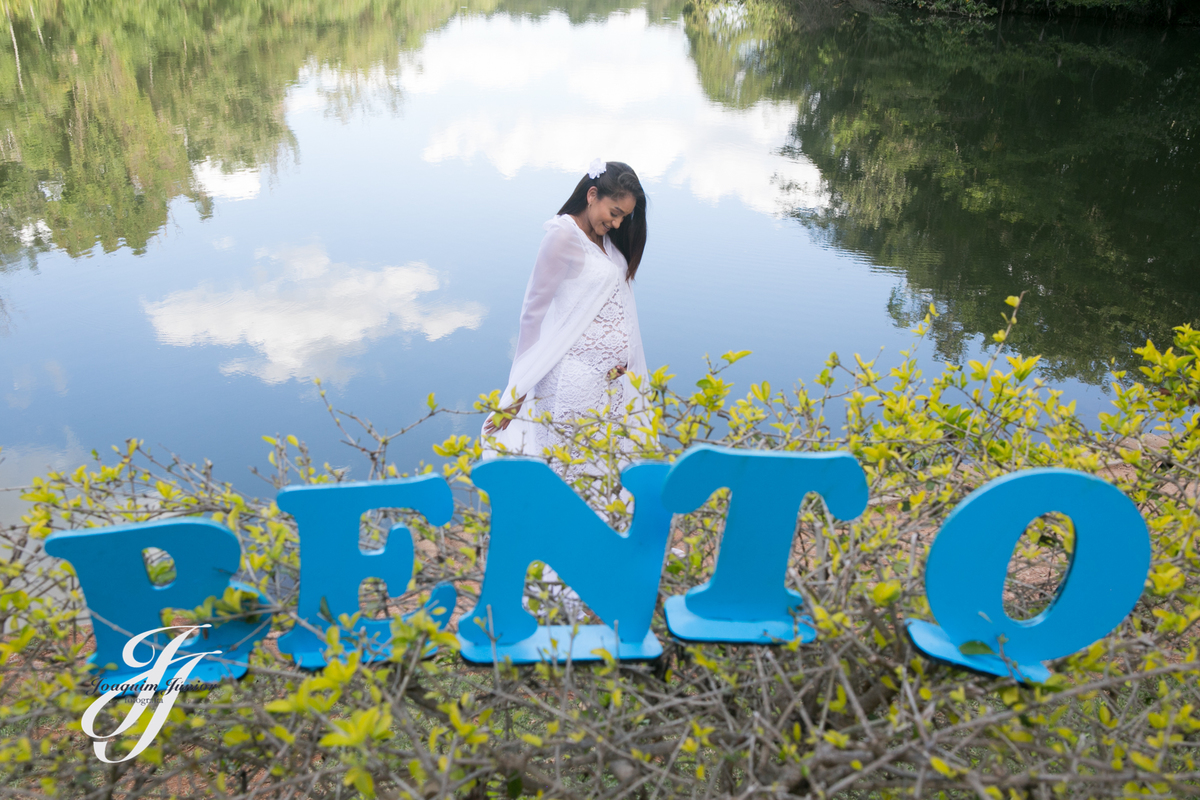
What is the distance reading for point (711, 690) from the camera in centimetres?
148

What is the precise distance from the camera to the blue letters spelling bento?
1326mm

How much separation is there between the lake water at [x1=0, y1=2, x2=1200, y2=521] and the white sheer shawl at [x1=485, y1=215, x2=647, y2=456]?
1.39m

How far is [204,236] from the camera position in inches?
281

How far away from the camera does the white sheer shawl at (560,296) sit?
3051mm

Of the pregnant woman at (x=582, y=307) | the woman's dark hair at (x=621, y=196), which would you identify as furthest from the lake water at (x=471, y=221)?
the woman's dark hair at (x=621, y=196)

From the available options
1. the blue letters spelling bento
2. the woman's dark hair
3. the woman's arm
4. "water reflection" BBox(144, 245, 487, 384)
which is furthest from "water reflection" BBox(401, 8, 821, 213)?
the blue letters spelling bento

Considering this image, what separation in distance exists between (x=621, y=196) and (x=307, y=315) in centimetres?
360

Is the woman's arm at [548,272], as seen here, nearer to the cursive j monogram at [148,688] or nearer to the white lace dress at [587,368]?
the white lace dress at [587,368]

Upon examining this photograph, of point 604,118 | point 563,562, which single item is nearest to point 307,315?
point 563,562

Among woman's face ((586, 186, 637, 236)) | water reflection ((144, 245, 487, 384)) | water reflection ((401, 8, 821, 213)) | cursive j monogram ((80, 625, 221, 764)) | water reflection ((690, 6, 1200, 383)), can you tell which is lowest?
water reflection ((144, 245, 487, 384))

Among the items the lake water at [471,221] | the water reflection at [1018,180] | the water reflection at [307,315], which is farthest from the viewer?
the water reflection at [1018,180]

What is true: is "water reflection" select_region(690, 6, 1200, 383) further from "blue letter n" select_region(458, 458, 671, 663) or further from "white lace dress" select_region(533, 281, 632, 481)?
"blue letter n" select_region(458, 458, 671, 663)

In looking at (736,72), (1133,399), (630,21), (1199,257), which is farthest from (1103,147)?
(630,21)

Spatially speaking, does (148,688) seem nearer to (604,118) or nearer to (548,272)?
(548,272)
